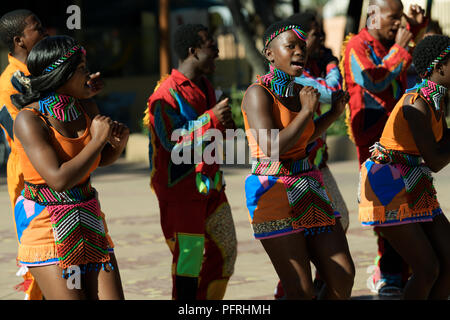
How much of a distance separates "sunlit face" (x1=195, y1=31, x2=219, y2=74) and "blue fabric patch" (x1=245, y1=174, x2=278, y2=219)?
3.94 feet

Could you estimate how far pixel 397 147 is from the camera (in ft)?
18.3

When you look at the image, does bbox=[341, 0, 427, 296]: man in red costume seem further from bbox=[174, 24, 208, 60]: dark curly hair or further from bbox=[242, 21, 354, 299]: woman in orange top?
bbox=[242, 21, 354, 299]: woman in orange top

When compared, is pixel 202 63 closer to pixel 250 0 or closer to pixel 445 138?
pixel 445 138

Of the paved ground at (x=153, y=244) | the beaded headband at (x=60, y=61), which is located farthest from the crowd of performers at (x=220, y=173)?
the paved ground at (x=153, y=244)

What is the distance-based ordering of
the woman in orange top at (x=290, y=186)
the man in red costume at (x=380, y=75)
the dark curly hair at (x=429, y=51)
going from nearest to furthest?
the woman in orange top at (x=290, y=186) < the dark curly hair at (x=429, y=51) < the man in red costume at (x=380, y=75)

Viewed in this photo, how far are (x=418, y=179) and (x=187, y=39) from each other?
1774 mm

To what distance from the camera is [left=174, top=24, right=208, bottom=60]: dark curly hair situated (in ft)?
19.6

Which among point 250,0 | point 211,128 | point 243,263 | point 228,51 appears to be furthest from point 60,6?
point 211,128

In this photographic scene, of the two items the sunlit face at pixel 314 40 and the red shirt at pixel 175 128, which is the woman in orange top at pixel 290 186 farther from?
the sunlit face at pixel 314 40

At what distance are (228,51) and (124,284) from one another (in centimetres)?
1655

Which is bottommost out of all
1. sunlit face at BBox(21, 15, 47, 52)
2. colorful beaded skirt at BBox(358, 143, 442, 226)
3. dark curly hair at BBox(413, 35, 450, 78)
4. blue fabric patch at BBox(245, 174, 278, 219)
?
colorful beaded skirt at BBox(358, 143, 442, 226)

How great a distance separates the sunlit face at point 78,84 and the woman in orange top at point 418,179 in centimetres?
205

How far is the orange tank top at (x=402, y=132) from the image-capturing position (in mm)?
5441

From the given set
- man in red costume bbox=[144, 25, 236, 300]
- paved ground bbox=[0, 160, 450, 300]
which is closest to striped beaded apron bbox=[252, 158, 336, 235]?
man in red costume bbox=[144, 25, 236, 300]
